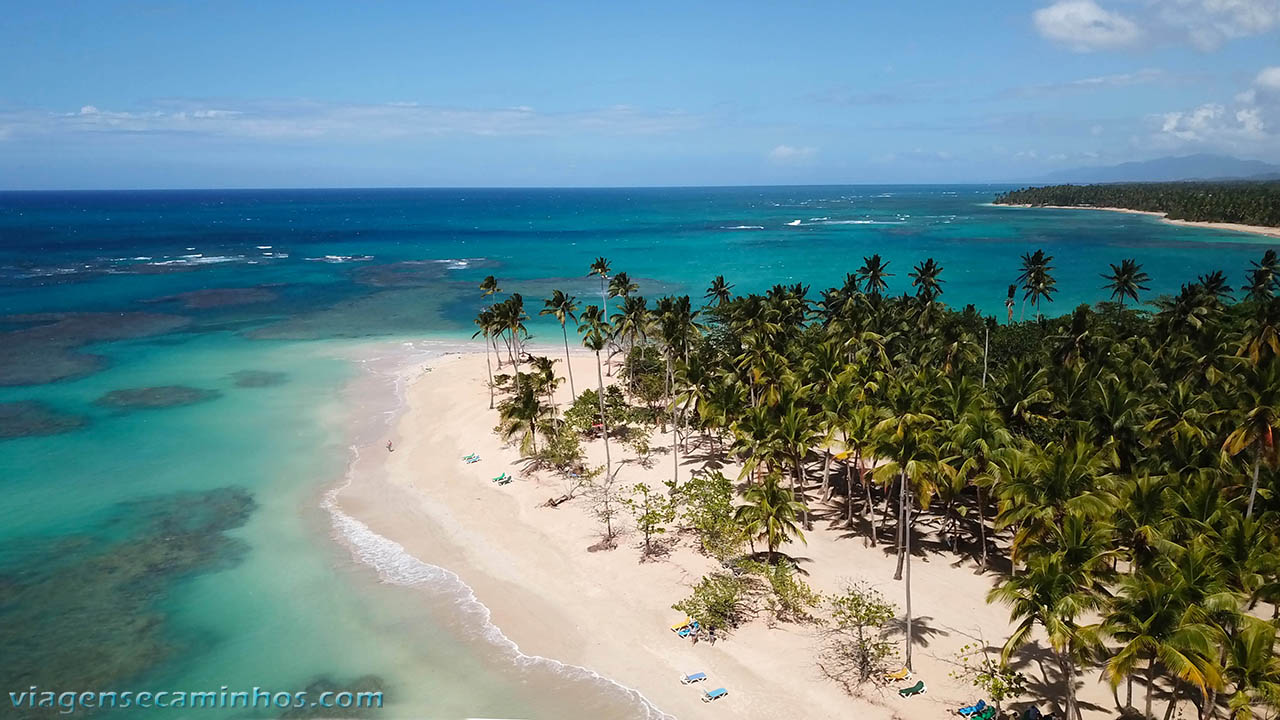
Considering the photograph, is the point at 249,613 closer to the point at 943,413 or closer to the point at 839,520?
the point at 839,520

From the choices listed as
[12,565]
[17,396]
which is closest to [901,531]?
[12,565]

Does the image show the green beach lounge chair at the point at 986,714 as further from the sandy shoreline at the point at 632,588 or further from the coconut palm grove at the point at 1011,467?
the coconut palm grove at the point at 1011,467

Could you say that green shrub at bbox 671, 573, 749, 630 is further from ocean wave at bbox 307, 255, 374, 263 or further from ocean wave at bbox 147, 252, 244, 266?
ocean wave at bbox 147, 252, 244, 266

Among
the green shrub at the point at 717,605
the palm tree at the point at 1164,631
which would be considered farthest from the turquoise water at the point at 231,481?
the palm tree at the point at 1164,631

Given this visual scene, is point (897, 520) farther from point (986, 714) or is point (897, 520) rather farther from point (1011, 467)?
point (986, 714)

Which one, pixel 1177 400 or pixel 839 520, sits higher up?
pixel 1177 400

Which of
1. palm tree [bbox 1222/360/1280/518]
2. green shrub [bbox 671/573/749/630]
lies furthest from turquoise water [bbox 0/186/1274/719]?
palm tree [bbox 1222/360/1280/518]
